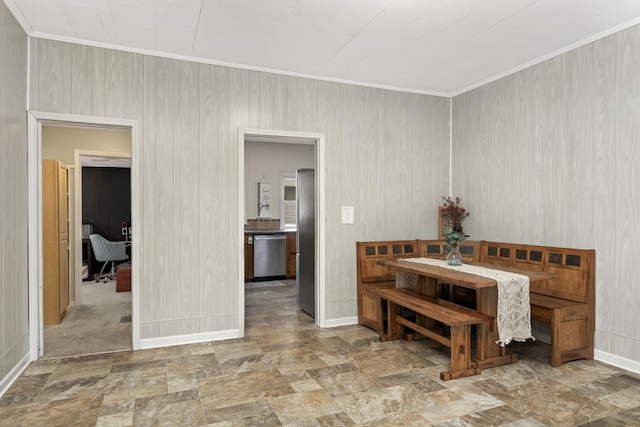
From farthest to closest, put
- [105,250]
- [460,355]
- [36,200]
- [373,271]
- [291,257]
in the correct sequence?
[105,250]
[291,257]
[373,271]
[36,200]
[460,355]

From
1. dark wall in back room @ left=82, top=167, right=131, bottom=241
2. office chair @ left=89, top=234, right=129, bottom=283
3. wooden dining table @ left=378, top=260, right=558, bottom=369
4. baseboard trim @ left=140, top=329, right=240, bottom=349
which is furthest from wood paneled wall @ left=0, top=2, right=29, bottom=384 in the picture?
dark wall in back room @ left=82, top=167, right=131, bottom=241

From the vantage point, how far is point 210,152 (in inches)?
150

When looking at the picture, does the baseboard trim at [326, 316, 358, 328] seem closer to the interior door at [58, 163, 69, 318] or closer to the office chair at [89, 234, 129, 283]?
the interior door at [58, 163, 69, 318]

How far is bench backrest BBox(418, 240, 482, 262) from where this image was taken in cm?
430

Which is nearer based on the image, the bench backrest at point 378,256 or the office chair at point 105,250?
the bench backrest at point 378,256

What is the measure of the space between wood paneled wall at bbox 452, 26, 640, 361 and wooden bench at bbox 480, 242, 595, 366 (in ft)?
0.31

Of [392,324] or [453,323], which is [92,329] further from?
[453,323]

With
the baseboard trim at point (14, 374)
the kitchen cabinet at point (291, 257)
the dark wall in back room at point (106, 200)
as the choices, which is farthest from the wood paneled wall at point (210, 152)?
the dark wall in back room at point (106, 200)

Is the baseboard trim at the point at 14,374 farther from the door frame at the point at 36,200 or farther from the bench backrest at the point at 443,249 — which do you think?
the bench backrest at the point at 443,249

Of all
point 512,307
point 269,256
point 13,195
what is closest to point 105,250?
point 269,256

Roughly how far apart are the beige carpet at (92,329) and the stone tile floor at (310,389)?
10.2 inches

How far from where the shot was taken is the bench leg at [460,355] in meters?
2.95

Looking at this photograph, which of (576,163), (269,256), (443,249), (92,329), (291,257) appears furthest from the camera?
(291,257)

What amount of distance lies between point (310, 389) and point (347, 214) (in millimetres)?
2032
